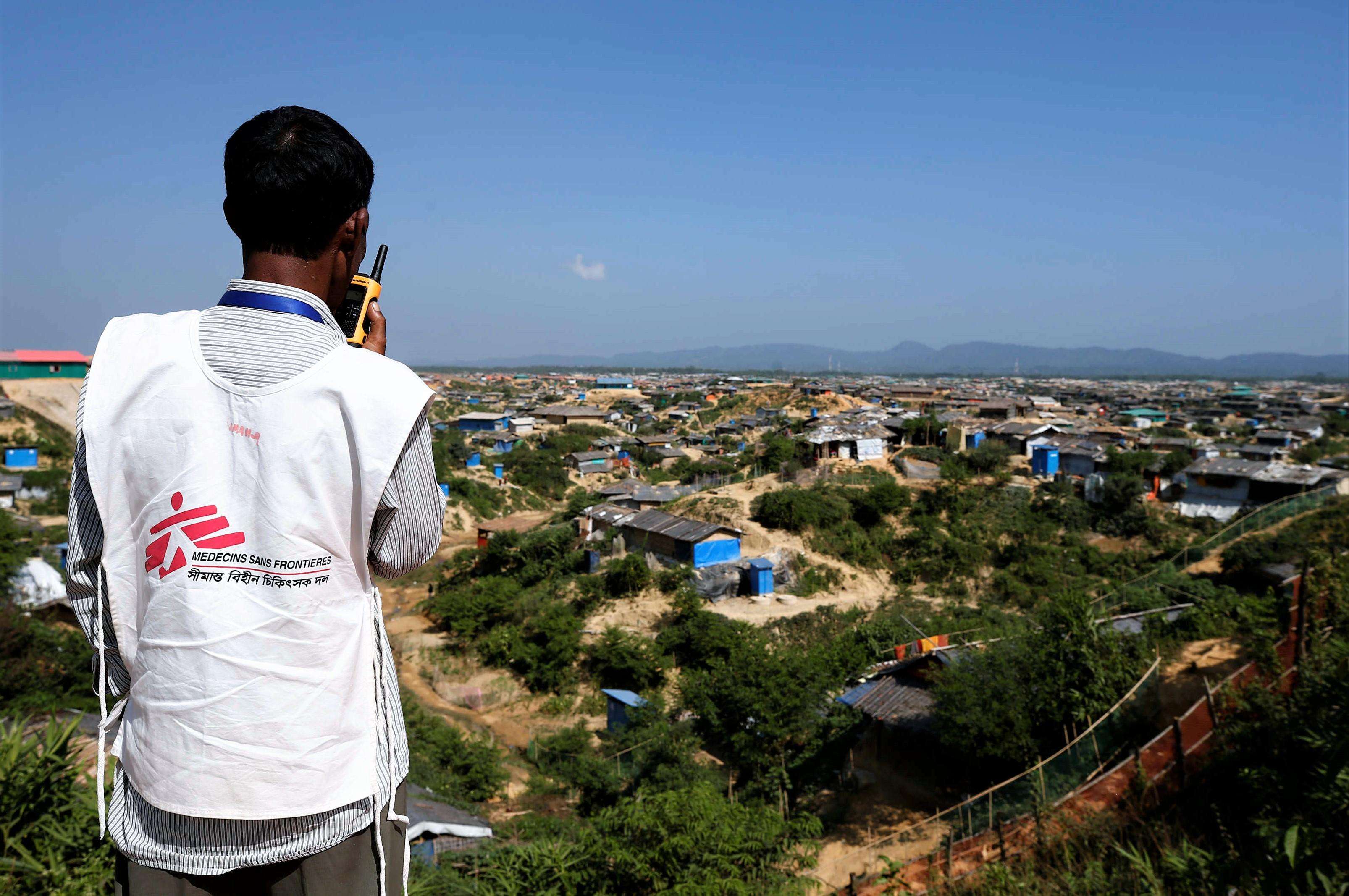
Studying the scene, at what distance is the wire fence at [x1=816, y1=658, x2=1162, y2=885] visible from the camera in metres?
6.81

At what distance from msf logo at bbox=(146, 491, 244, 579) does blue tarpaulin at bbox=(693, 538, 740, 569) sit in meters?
17.0

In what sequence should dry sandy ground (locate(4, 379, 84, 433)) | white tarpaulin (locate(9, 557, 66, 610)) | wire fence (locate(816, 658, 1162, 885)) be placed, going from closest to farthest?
wire fence (locate(816, 658, 1162, 885)) → white tarpaulin (locate(9, 557, 66, 610)) → dry sandy ground (locate(4, 379, 84, 433))

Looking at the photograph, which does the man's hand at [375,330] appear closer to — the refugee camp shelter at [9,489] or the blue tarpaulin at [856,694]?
the blue tarpaulin at [856,694]

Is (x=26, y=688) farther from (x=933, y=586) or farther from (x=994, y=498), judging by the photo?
(x=994, y=498)

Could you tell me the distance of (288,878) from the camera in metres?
1.09

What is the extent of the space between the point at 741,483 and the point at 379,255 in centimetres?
2209

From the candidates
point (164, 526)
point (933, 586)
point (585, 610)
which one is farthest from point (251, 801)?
point (933, 586)

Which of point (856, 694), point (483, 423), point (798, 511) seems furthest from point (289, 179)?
point (483, 423)

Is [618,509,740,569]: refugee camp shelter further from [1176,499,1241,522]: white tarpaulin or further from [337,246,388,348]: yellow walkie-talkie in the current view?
[337,246,388,348]: yellow walkie-talkie

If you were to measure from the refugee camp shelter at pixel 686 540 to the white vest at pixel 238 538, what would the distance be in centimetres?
1690

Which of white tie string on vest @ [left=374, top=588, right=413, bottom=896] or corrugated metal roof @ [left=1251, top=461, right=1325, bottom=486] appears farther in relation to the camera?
corrugated metal roof @ [left=1251, top=461, right=1325, bottom=486]

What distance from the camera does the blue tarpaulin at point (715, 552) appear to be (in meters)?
17.9

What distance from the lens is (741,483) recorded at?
23.3 meters

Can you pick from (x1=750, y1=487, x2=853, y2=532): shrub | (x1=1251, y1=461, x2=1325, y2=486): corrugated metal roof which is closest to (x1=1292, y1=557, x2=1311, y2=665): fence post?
(x1=750, y1=487, x2=853, y2=532): shrub
